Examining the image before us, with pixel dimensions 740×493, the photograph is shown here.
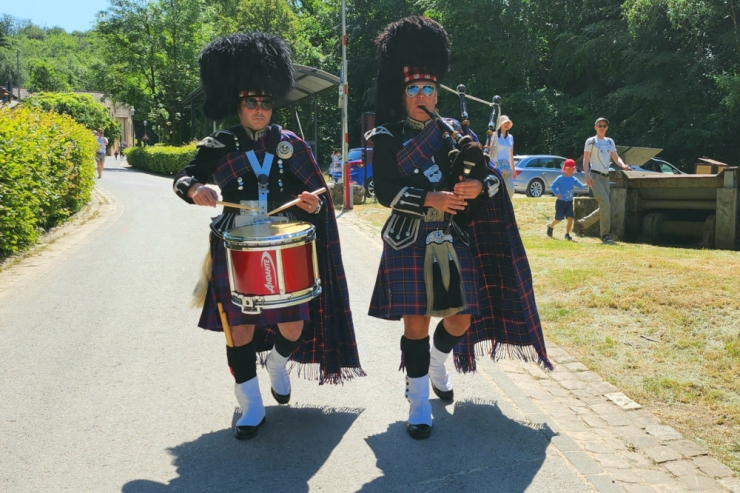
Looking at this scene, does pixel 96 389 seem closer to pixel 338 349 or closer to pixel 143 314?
pixel 338 349

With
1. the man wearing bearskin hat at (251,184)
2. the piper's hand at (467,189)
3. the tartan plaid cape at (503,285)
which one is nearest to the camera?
the piper's hand at (467,189)

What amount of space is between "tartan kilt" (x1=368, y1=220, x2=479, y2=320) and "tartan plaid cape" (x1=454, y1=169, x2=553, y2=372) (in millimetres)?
293

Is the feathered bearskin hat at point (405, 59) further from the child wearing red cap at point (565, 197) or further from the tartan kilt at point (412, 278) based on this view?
the child wearing red cap at point (565, 197)

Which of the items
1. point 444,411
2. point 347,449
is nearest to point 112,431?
point 347,449

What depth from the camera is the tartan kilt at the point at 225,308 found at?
3886 mm

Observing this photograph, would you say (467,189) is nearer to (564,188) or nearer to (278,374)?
(278,374)

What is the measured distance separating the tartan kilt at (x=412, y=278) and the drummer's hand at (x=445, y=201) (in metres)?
0.23

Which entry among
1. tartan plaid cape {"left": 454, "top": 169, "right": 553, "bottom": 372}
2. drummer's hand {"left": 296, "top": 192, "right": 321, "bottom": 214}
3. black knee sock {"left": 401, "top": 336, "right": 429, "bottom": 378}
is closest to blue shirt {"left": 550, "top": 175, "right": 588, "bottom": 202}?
tartan plaid cape {"left": 454, "top": 169, "right": 553, "bottom": 372}

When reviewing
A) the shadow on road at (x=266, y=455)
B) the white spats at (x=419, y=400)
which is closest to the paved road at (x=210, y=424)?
the shadow on road at (x=266, y=455)

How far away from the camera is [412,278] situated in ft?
13.0

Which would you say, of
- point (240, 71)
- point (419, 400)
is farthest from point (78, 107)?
point (419, 400)

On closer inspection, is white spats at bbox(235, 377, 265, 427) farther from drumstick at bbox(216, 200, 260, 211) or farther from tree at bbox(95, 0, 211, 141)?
tree at bbox(95, 0, 211, 141)

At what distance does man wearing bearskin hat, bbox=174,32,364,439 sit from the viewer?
3.98 meters

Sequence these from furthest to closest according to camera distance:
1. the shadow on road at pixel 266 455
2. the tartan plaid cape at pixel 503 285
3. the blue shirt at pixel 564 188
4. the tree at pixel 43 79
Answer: the tree at pixel 43 79 → the blue shirt at pixel 564 188 → the tartan plaid cape at pixel 503 285 → the shadow on road at pixel 266 455
